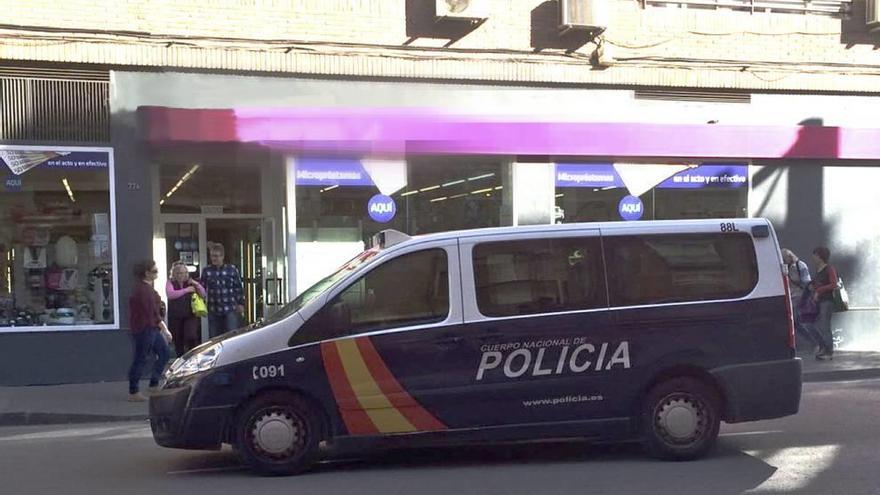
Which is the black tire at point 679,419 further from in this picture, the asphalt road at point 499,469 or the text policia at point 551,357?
the text policia at point 551,357

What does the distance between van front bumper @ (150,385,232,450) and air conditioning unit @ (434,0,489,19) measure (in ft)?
24.6

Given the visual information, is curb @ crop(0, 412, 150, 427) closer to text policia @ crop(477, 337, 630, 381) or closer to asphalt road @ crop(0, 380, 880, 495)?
asphalt road @ crop(0, 380, 880, 495)

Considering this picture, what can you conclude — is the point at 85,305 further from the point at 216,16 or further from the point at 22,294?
the point at 216,16

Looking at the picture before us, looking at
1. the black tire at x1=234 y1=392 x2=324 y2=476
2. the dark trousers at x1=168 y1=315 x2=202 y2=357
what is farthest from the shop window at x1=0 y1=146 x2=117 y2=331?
the black tire at x1=234 y1=392 x2=324 y2=476

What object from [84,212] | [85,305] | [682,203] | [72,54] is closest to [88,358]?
[85,305]

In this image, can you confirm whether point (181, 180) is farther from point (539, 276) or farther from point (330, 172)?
point (539, 276)

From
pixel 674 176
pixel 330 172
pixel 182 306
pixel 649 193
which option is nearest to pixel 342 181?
pixel 330 172

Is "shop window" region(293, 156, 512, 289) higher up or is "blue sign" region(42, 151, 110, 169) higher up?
"blue sign" region(42, 151, 110, 169)

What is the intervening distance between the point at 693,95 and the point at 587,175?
2309 mm

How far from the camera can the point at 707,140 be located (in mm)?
13164

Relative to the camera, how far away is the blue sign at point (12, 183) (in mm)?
11062

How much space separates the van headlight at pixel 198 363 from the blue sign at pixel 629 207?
833 centimetres

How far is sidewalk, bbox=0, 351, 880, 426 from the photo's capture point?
9164 mm

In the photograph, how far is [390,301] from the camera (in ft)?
21.0
